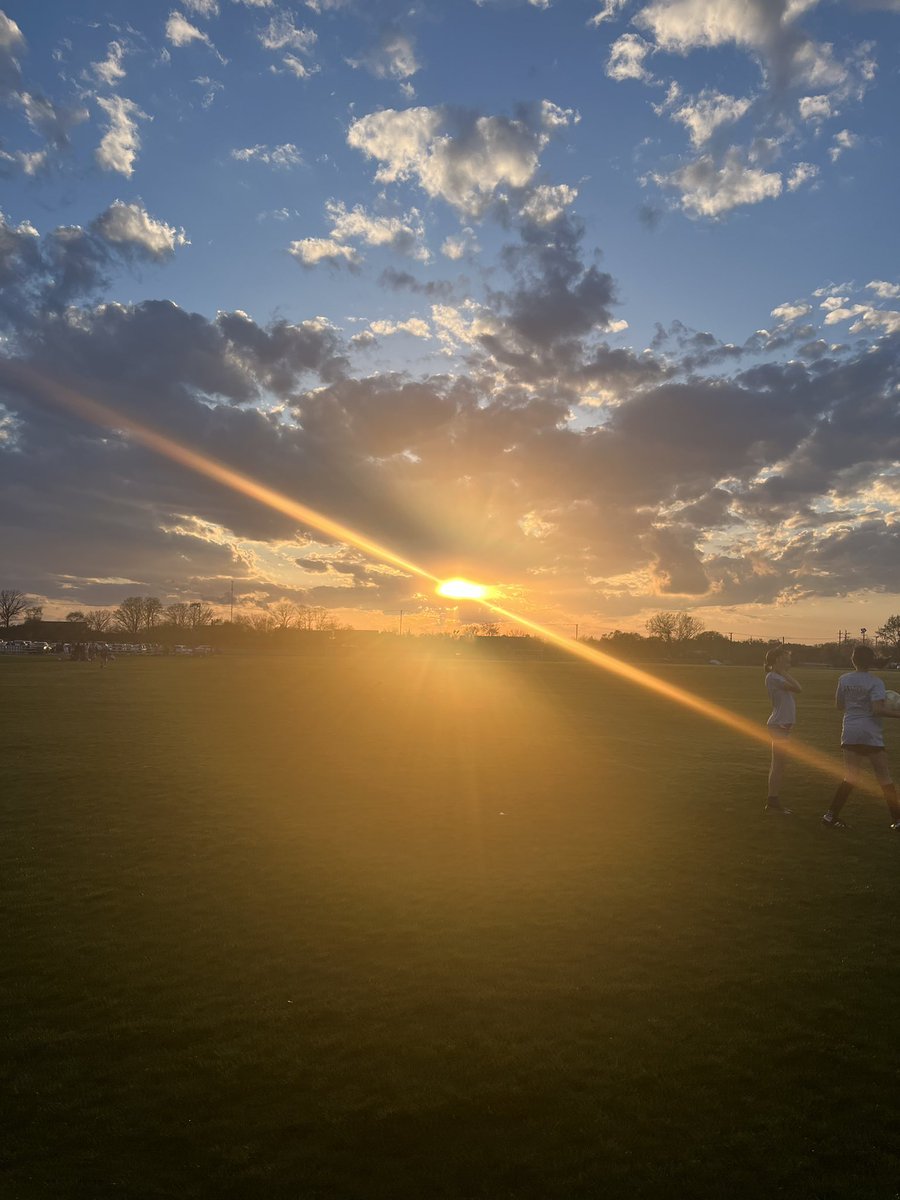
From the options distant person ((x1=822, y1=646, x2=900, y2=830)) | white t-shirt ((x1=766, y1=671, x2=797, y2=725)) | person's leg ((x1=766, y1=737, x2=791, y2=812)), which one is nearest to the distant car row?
person's leg ((x1=766, y1=737, x2=791, y2=812))

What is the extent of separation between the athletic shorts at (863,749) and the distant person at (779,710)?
1.04 m

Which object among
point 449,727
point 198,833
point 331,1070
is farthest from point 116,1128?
point 449,727

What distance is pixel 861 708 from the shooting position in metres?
9.24

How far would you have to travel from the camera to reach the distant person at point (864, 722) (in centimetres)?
906

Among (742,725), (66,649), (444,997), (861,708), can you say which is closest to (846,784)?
(861,708)

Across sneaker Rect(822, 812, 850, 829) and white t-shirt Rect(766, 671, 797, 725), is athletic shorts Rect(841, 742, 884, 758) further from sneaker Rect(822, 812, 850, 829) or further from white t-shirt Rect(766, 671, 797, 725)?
white t-shirt Rect(766, 671, 797, 725)

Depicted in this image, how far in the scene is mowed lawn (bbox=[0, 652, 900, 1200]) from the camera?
11.1 ft

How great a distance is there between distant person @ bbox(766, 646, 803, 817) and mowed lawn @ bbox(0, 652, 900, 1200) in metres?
0.61

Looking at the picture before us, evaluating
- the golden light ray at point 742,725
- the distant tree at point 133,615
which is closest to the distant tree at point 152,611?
the distant tree at point 133,615

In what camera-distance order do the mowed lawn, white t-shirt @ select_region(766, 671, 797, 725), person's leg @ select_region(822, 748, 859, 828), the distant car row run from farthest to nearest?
the distant car row → white t-shirt @ select_region(766, 671, 797, 725) → person's leg @ select_region(822, 748, 859, 828) → the mowed lawn

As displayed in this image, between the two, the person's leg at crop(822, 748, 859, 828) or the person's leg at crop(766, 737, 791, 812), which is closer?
the person's leg at crop(822, 748, 859, 828)

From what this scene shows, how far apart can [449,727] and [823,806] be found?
1190 cm

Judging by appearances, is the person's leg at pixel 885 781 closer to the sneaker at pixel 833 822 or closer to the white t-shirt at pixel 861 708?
the white t-shirt at pixel 861 708

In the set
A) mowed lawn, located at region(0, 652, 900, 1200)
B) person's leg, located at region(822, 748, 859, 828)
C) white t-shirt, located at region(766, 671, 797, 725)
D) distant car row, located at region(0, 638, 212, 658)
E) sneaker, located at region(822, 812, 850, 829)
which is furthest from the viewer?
distant car row, located at region(0, 638, 212, 658)
